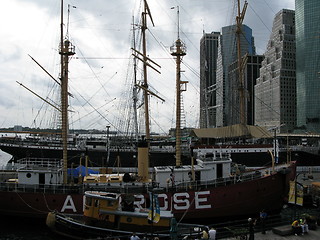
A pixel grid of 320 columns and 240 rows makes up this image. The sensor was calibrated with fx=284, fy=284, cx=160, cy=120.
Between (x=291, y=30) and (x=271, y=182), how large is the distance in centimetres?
14236

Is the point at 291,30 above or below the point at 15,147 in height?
above

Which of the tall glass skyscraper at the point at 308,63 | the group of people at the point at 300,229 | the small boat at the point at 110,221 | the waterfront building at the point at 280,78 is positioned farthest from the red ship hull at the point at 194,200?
the waterfront building at the point at 280,78

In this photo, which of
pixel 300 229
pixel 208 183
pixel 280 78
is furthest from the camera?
pixel 280 78

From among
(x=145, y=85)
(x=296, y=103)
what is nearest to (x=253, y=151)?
(x=145, y=85)

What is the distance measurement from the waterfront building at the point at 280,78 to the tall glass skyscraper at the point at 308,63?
969cm

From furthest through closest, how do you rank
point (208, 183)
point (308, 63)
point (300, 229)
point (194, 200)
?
1. point (308, 63)
2. point (208, 183)
3. point (194, 200)
4. point (300, 229)

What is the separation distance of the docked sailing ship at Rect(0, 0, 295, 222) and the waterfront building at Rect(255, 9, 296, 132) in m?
115

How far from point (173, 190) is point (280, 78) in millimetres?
130189

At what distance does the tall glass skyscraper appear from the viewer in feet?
383

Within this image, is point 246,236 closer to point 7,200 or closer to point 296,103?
point 7,200

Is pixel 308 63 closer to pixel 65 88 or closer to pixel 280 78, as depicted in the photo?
pixel 280 78

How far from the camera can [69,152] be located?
43.3m

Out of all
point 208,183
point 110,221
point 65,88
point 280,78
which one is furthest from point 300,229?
point 280,78

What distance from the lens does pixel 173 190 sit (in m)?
20.1
